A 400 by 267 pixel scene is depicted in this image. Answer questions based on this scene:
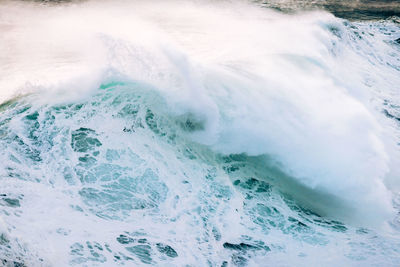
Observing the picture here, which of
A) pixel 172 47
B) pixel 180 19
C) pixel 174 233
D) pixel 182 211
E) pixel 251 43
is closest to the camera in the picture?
pixel 174 233

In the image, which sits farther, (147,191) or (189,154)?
(189,154)

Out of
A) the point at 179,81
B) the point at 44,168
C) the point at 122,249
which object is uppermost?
the point at 179,81

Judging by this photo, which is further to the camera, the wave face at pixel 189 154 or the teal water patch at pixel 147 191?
the wave face at pixel 189 154

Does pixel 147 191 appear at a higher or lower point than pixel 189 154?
lower

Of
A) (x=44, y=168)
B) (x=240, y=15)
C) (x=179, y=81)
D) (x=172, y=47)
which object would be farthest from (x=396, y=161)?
(x=240, y=15)

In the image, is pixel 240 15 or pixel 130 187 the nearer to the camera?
pixel 130 187

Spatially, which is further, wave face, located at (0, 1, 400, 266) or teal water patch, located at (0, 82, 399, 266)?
wave face, located at (0, 1, 400, 266)

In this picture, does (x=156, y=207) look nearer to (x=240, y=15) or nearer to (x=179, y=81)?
(x=179, y=81)

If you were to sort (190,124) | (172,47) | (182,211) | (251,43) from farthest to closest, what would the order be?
(251,43) < (172,47) < (190,124) < (182,211)
